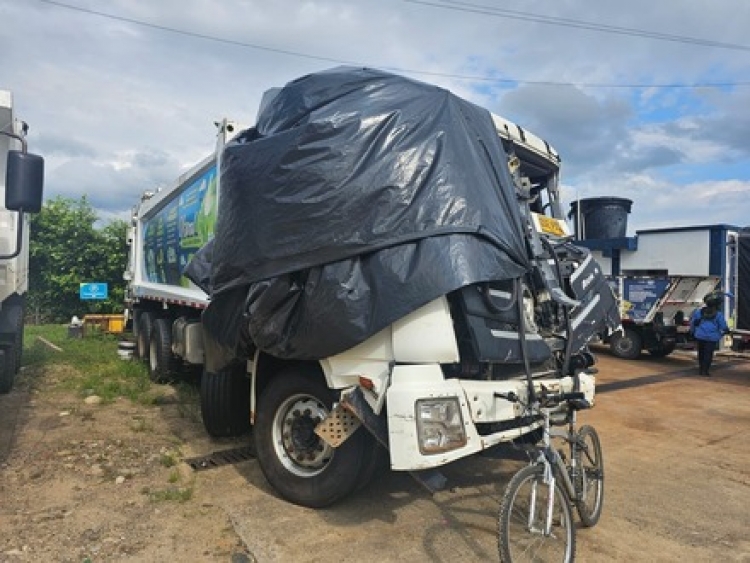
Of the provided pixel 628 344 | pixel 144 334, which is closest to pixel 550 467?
pixel 144 334

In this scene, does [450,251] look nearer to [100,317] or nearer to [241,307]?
[241,307]

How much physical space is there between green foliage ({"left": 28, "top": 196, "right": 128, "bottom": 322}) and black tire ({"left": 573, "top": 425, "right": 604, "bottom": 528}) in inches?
634

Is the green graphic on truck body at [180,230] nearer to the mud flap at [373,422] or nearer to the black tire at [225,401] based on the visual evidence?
the black tire at [225,401]

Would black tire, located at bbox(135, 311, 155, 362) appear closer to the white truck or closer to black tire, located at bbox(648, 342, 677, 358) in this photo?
the white truck

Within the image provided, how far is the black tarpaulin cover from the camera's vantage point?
3.27 m

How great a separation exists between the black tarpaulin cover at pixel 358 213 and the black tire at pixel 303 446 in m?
0.40

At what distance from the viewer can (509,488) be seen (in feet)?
9.62

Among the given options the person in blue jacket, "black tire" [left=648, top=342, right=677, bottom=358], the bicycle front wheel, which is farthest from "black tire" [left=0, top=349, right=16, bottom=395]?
"black tire" [left=648, top=342, right=677, bottom=358]

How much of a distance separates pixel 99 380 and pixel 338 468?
5.49 m

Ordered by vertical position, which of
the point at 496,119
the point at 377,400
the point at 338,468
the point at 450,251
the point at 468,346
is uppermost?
the point at 496,119

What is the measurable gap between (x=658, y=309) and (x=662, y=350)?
3.08ft

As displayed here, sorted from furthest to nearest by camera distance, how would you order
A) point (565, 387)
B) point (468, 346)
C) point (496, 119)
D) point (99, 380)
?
point (99, 380)
point (496, 119)
point (565, 387)
point (468, 346)

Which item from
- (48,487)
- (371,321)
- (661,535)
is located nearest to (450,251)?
(371,321)

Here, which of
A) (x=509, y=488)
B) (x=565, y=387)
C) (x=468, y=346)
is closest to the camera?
(x=509, y=488)
